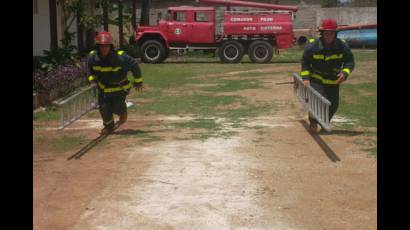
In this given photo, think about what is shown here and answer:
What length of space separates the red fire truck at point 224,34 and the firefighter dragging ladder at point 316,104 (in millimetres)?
14671

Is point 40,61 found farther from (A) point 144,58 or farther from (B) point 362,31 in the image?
(B) point 362,31

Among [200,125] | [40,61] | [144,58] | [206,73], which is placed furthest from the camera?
[144,58]

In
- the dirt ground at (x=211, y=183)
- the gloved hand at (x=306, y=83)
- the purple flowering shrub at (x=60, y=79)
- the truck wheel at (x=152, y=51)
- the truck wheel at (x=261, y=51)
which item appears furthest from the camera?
the truck wheel at (x=261, y=51)

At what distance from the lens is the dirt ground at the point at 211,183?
5.17 metres

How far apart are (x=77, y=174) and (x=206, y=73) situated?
13.8m

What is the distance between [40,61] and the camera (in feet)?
47.5

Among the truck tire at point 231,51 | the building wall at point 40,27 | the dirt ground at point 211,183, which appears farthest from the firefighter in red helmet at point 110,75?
the truck tire at point 231,51

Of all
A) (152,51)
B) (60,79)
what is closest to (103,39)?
(60,79)

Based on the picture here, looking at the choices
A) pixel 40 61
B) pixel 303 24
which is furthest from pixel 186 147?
pixel 303 24

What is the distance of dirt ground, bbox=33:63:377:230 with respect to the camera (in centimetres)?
517

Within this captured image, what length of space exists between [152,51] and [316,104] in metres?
16.5

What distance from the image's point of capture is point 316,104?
29.1 feet

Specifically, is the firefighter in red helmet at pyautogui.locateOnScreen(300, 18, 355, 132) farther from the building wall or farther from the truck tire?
the truck tire

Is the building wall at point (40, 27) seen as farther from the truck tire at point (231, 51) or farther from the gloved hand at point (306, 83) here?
the gloved hand at point (306, 83)
